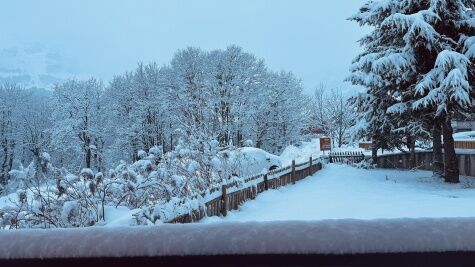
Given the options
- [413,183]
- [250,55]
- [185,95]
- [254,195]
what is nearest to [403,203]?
[254,195]

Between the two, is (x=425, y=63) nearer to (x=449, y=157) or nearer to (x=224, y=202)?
(x=449, y=157)

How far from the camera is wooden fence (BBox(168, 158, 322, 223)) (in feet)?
24.3

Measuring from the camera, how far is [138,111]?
40375mm

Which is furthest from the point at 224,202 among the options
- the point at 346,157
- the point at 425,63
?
the point at 346,157

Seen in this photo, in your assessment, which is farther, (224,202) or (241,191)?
(241,191)

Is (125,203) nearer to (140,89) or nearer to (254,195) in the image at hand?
(254,195)

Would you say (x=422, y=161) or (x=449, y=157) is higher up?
(x=449, y=157)

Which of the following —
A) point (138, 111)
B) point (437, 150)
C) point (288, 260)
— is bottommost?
point (437, 150)

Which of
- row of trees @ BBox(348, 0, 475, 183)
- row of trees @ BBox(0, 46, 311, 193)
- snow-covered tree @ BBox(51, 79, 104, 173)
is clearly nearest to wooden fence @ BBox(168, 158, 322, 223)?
row of trees @ BBox(348, 0, 475, 183)

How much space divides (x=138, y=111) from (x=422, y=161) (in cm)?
2388

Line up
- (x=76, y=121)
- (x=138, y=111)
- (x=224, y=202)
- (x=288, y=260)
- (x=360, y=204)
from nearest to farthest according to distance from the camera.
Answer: (x=288, y=260) → (x=224, y=202) → (x=360, y=204) → (x=76, y=121) → (x=138, y=111)

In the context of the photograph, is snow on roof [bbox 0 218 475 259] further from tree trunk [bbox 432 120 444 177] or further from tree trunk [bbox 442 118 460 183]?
tree trunk [bbox 432 120 444 177]

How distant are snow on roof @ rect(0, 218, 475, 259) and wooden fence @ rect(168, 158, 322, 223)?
4.29 m

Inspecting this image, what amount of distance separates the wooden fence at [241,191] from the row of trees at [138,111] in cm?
1844
